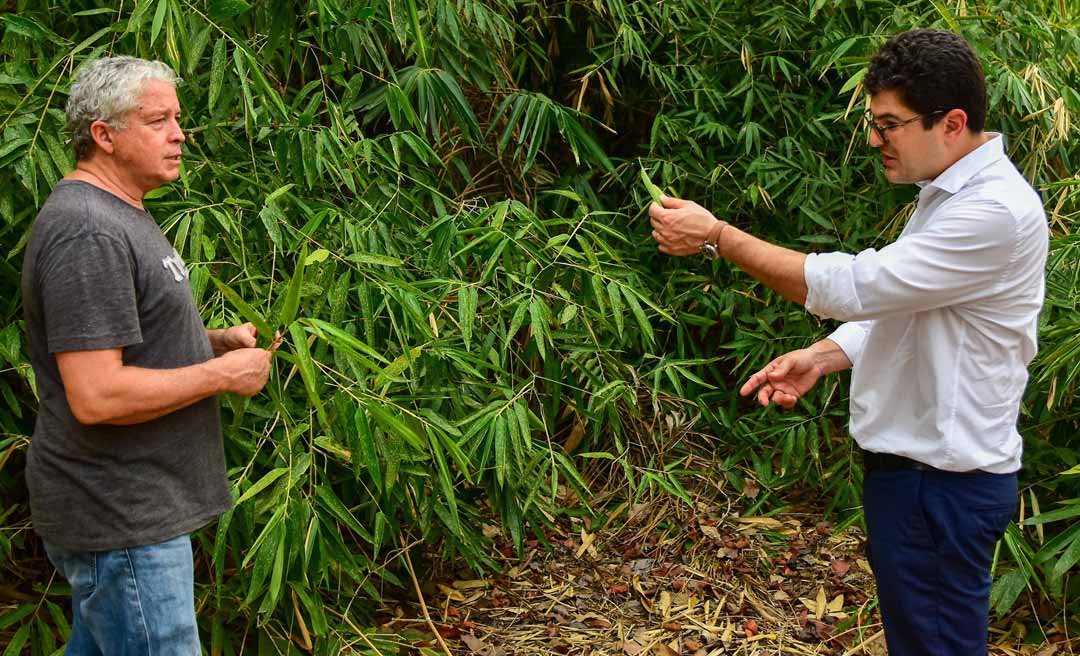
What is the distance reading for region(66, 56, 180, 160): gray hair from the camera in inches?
63.7

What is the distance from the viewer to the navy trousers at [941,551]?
5.63 feet

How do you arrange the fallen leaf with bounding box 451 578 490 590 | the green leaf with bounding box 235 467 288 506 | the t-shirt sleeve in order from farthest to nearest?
the fallen leaf with bounding box 451 578 490 590, the green leaf with bounding box 235 467 288 506, the t-shirt sleeve

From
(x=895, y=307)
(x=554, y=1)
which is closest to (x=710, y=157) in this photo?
(x=554, y=1)

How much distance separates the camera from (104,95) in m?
1.62

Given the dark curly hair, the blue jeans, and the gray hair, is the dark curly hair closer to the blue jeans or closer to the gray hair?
the gray hair

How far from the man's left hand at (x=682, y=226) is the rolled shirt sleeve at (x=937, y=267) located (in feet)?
0.90

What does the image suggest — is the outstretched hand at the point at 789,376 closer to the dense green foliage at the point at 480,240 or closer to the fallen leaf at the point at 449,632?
the dense green foliage at the point at 480,240

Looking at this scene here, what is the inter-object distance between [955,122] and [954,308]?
0.30 m

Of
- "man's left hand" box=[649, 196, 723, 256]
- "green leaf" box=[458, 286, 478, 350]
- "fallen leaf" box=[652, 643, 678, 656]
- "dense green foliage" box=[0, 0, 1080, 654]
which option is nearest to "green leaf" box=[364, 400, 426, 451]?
"dense green foliage" box=[0, 0, 1080, 654]

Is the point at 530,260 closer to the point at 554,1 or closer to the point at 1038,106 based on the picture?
the point at 554,1

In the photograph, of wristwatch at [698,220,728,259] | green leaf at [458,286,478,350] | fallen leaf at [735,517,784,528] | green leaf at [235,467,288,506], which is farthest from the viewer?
fallen leaf at [735,517,784,528]

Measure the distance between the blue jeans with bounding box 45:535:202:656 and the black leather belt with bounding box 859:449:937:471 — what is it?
1.15 meters

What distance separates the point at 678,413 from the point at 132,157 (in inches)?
97.7

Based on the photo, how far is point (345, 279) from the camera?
7.60 feet
